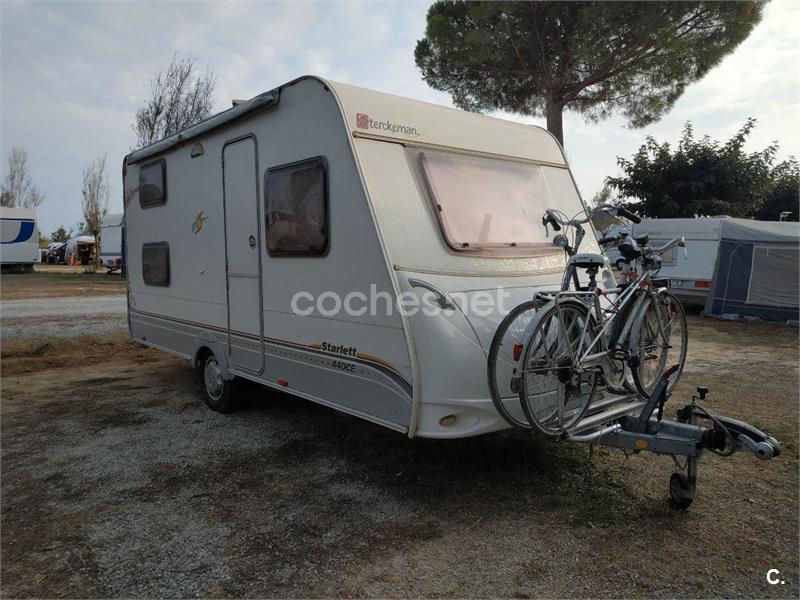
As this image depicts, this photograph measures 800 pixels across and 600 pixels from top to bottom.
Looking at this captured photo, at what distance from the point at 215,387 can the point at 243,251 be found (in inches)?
59.8

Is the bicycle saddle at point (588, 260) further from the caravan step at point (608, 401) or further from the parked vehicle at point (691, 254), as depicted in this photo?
the parked vehicle at point (691, 254)

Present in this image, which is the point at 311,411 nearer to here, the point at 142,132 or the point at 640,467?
the point at 640,467

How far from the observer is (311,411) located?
18.4ft

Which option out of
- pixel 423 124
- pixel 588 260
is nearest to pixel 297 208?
pixel 423 124

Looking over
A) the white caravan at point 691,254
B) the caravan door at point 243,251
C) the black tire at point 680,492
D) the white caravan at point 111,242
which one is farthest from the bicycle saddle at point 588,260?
the white caravan at point 111,242

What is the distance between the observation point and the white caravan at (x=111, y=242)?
26.5 metres

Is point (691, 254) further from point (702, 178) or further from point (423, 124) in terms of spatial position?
point (423, 124)

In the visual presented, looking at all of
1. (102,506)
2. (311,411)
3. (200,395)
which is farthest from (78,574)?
(200,395)

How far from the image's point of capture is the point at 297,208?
13.9 ft

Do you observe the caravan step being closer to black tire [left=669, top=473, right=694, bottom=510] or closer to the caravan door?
black tire [left=669, top=473, right=694, bottom=510]

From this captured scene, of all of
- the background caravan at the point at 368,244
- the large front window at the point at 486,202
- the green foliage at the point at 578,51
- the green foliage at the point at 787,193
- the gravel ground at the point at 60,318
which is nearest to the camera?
the background caravan at the point at 368,244

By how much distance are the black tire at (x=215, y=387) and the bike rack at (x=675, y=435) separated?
324 centimetres

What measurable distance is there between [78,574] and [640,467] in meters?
3.51

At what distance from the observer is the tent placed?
1146cm
